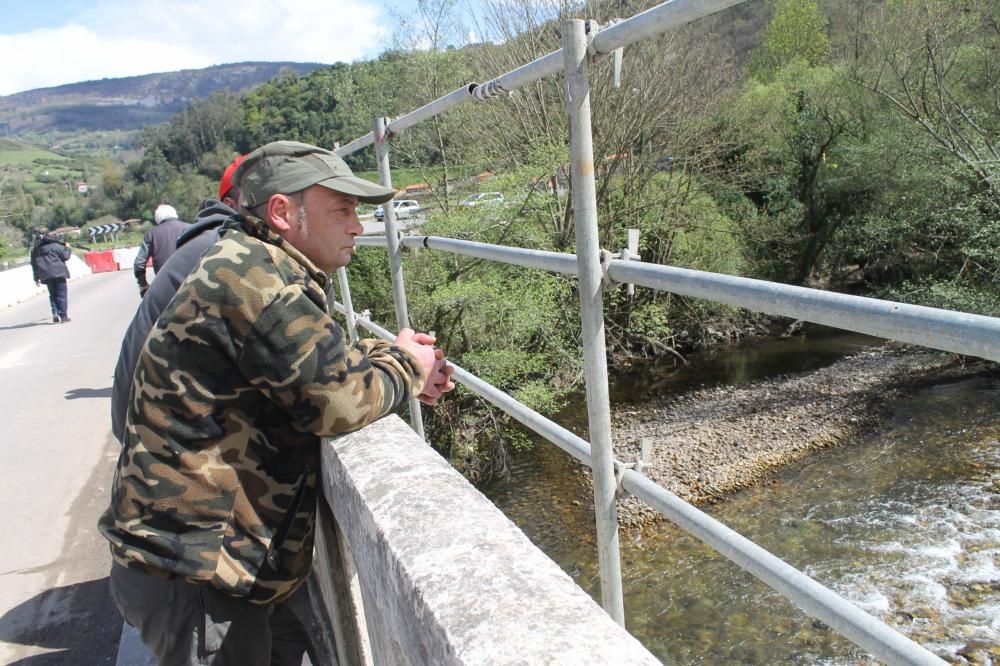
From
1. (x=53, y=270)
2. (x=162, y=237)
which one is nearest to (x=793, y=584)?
(x=162, y=237)

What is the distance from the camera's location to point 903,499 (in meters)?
11.0

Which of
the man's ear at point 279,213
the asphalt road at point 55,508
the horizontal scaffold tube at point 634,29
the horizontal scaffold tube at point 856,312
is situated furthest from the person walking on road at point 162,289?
the horizontal scaffold tube at point 856,312

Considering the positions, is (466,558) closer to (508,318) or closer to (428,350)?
(428,350)

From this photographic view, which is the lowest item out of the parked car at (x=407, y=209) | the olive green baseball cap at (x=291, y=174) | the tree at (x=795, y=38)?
the parked car at (x=407, y=209)

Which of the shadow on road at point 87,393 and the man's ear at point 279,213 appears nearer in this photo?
the man's ear at point 279,213

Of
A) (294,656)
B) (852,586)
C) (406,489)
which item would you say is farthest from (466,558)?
(852,586)

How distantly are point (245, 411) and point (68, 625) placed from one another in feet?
7.94

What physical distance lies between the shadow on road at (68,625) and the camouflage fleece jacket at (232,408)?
174 centimetres

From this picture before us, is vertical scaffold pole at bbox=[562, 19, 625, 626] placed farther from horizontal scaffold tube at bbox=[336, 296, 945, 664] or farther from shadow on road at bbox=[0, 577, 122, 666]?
shadow on road at bbox=[0, 577, 122, 666]

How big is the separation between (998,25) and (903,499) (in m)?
12.0

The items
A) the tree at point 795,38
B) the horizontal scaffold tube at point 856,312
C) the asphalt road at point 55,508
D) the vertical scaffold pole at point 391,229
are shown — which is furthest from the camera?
the tree at point 795,38

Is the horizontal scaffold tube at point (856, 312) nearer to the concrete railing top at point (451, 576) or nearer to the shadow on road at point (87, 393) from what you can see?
the concrete railing top at point (451, 576)

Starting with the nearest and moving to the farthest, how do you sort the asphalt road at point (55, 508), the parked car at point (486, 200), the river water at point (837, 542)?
1. the asphalt road at point (55, 508)
2. the river water at point (837, 542)
3. the parked car at point (486, 200)

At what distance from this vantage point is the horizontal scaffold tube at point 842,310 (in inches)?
31.9
